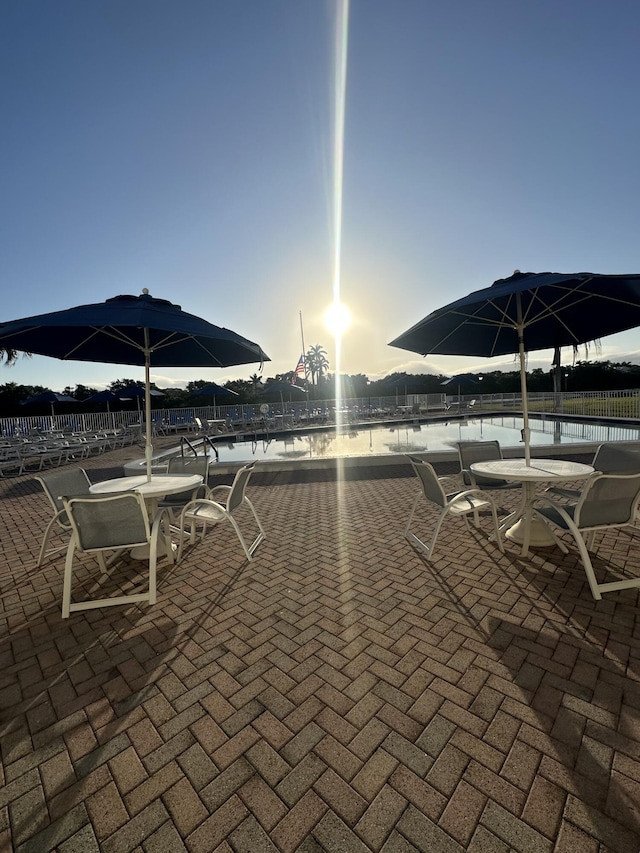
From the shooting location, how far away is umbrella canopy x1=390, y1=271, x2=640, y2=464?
3322 millimetres

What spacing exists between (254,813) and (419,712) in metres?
0.85

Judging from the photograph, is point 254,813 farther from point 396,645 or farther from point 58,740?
point 396,645

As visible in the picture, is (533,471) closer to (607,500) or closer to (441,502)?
(607,500)

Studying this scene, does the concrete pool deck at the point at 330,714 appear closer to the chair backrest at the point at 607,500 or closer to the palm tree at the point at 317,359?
the chair backrest at the point at 607,500

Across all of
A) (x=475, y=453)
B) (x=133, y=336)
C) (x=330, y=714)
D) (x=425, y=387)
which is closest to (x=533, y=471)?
(x=475, y=453)

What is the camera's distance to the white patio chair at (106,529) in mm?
2734

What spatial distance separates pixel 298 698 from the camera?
1.91 metres

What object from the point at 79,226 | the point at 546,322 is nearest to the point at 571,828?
the point at 546,322

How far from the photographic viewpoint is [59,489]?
3.82 metres

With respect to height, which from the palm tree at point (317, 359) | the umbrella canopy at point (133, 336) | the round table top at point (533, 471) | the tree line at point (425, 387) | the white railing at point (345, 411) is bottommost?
the round table top at point (533, 471)

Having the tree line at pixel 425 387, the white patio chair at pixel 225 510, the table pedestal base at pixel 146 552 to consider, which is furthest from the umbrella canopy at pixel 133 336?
the tree line at pixel 425 387

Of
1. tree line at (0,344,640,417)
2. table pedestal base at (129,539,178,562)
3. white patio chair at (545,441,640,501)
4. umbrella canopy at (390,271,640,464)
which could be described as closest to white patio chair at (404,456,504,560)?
umbrella canopy at (390,271,640,464)

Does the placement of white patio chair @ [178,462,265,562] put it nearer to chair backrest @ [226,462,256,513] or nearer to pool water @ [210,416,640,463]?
chair backrest @ [226,462,256,513]

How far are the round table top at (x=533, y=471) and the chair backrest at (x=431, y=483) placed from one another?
18.8 inches
